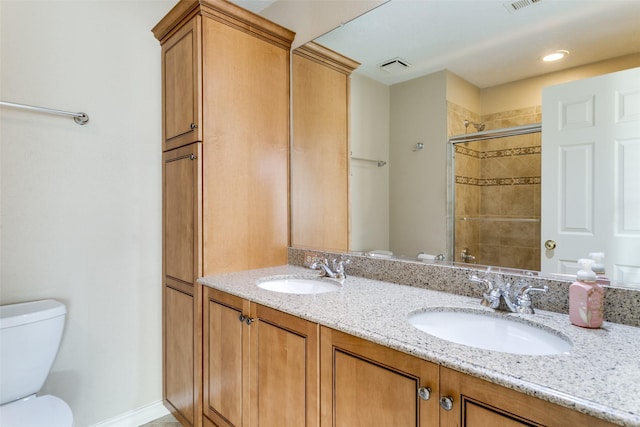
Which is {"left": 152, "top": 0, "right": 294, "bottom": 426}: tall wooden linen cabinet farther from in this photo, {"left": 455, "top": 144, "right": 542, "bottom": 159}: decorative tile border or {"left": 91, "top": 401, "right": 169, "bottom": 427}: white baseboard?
{"left": 455, "top": 144, "right": 542, "bottom": 159}: decorative tile border

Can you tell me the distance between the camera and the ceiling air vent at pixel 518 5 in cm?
118

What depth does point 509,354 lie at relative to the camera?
2.51ft

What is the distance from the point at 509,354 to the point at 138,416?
2.05 meters

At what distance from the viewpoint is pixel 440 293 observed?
1304mm

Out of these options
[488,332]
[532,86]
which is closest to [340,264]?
[488,332]

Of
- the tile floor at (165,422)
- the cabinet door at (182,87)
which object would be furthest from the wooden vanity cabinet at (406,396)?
the tile floor at (165,422)

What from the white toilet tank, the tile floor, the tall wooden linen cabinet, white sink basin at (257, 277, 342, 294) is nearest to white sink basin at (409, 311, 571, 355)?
white sink basin at (257, 277, 342, 294)

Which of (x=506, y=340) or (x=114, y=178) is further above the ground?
(x=114, y=178)

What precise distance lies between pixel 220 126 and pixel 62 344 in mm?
1360

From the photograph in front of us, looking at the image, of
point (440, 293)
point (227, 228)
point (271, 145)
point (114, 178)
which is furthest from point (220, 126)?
point (440, 293)

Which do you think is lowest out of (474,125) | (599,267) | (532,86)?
(599,267)

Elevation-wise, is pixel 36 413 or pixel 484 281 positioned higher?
pixel 484 281

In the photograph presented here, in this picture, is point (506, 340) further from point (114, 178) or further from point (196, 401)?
point (114, 178)

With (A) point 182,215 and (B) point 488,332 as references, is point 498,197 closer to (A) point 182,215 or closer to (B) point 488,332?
(B) point 488,332
